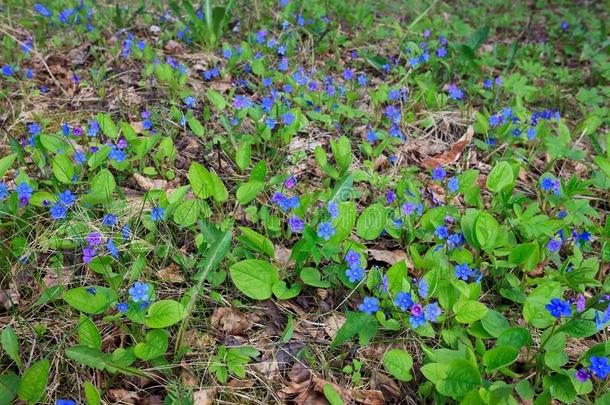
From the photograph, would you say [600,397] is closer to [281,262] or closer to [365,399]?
[365,399]

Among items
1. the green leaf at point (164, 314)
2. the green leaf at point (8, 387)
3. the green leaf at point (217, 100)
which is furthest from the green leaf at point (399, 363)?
the green leaf at point (217, 100)

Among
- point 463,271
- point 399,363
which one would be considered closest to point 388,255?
point 463,271

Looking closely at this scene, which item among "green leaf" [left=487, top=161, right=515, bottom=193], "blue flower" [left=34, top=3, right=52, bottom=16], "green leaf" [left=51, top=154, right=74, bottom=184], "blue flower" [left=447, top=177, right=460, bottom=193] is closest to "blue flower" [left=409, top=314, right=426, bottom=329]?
"blue flower" [left=447, top=177, right=460, bottom=193]

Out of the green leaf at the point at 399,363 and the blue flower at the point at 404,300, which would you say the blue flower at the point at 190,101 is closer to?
the blue flower at the point at 404,300

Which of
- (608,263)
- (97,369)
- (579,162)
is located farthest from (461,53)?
(97,369)

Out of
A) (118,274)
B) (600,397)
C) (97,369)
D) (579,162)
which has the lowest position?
(97,369)

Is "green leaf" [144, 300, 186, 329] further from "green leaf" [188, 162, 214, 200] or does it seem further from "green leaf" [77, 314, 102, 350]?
"green leaf" [188, 162, 214, 200]

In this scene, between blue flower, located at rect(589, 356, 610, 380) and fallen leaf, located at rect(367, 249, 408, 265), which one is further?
fallen leaf, located at rect(367, 249, 408, 265)
